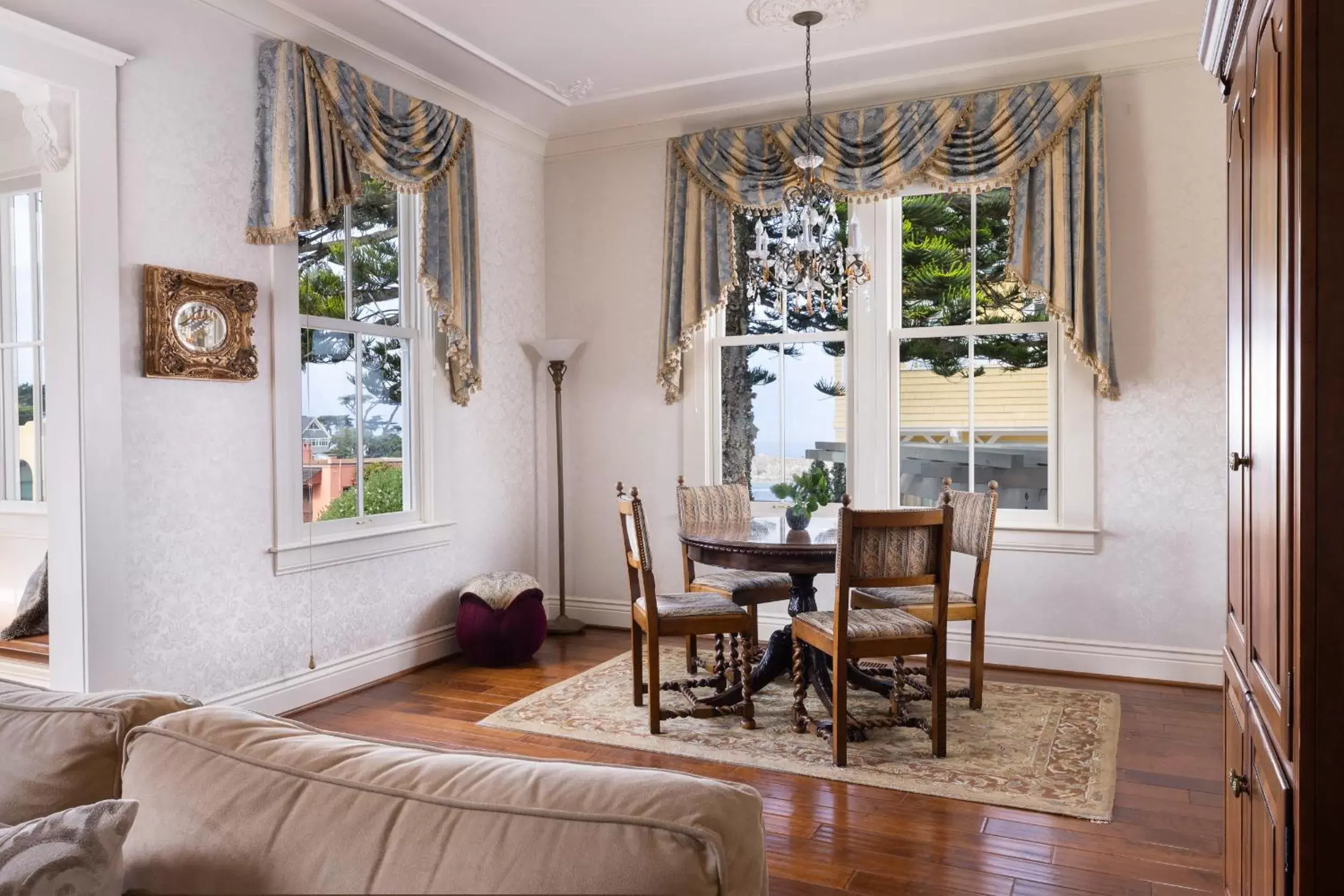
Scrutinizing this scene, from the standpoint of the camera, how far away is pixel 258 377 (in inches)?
152

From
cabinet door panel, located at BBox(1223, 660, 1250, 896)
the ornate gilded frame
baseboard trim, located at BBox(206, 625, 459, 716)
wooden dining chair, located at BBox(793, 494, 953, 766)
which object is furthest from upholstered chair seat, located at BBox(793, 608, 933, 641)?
the ornate gilded frame

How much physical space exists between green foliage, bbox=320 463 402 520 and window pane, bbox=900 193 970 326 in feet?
9.09

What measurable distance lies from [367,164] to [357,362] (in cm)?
92

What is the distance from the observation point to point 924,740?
138 inches

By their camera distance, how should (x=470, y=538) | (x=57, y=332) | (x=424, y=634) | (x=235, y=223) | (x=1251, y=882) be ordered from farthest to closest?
(x=470, y=538)
(x=424, y=634)
(x=235, y=223)
(x=57, y=332)
(x=1251, y=882)

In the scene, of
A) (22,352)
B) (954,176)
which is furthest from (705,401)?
(22,352)

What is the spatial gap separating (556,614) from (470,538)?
89cm

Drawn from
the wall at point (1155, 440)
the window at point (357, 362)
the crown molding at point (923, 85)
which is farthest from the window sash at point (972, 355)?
the window at point (357, 362)

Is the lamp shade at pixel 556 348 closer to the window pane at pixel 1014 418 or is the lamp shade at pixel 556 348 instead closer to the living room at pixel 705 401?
the living room at pixel 705 401

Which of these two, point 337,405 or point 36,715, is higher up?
point 337,405

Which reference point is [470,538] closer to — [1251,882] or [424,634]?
[424,634]

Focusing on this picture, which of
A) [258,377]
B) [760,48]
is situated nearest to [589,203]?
[760,48]

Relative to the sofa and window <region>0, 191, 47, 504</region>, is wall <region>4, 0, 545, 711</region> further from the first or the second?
the sofa

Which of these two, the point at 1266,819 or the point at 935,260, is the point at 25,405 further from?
the point at 1266,819
